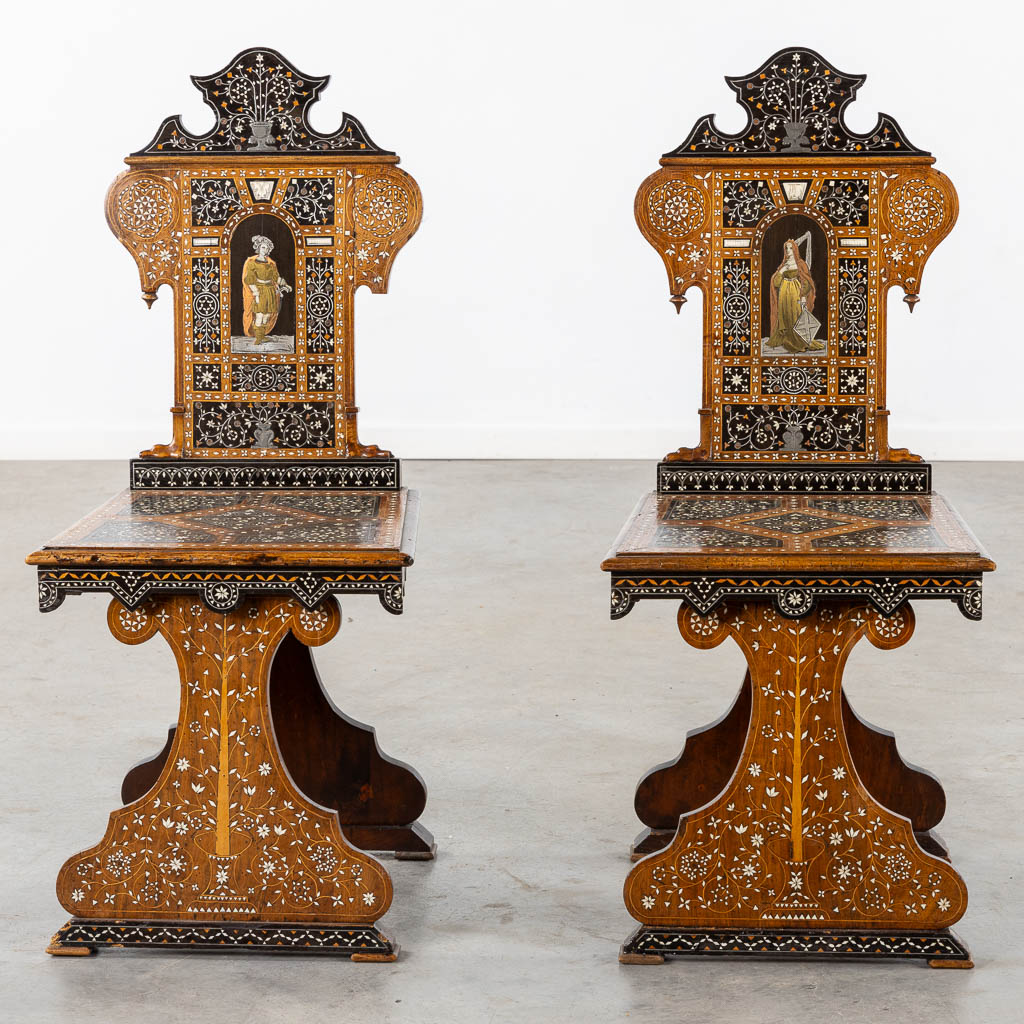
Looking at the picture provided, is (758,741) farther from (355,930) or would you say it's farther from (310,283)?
(310,283)

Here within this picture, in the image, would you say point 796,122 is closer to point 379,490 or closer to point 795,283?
point 795,283

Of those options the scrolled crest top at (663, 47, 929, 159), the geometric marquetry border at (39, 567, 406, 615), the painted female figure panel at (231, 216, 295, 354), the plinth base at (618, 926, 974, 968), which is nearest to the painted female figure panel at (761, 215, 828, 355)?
the scrolled crest top at (663, 47, 929, 159)

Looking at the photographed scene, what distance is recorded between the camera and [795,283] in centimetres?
384

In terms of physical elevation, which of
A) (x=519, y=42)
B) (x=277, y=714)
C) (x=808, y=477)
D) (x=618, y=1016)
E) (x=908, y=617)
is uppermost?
(x=519, y=42)

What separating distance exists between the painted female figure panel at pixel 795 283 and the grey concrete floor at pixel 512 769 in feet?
4.27

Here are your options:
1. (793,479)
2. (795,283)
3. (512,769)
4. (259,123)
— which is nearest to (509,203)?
(512,769)

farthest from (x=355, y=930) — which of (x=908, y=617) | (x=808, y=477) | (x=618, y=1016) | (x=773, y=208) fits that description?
(x=773, y=208)

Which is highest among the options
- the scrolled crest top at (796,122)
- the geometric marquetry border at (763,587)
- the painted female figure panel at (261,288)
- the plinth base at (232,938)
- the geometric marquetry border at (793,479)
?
the scrolled crest top at (796,122)

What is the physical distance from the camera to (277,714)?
3820 millimetres

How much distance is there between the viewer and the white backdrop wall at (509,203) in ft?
31.3

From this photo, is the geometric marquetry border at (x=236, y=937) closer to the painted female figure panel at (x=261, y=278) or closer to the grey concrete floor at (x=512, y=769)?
the grey concrete floor at (x=512, y=769)

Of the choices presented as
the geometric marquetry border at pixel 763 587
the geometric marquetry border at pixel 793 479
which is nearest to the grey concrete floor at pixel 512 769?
the geometric marquetry border at pixel 763 587

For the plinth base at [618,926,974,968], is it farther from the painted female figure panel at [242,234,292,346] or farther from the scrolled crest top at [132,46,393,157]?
the scrolled crest top at [132,46,393,157]

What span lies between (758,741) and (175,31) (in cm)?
771
